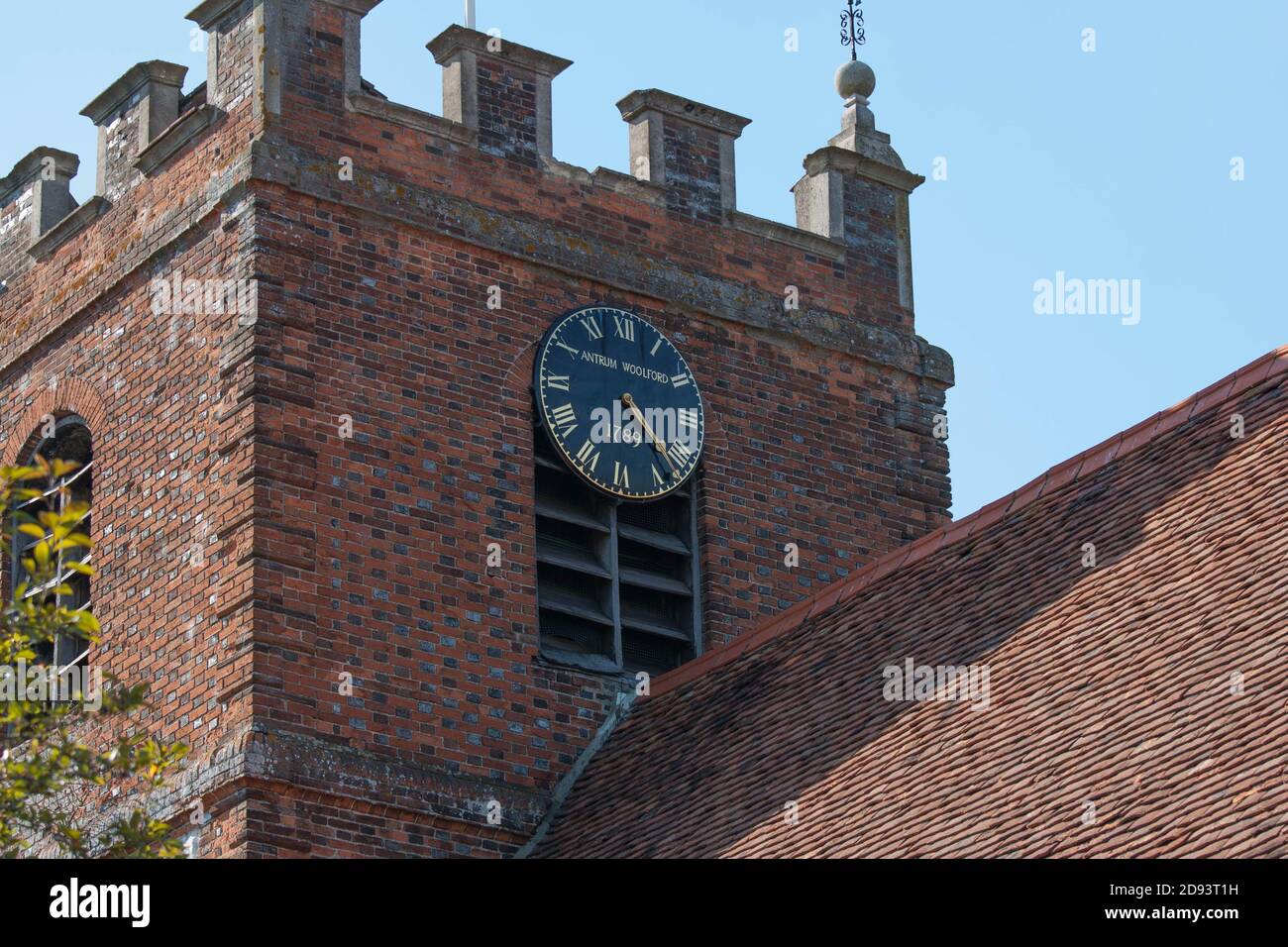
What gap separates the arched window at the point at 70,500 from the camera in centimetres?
2411

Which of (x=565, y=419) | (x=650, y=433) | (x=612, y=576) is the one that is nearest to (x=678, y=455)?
(x=650, y=433)

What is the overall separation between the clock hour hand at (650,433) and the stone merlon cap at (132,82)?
4184mm

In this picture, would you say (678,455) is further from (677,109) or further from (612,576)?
(677,109)

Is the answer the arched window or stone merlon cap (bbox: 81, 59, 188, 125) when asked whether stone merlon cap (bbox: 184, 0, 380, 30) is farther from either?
the arched window

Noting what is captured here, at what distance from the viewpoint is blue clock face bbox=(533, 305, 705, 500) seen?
941 inches

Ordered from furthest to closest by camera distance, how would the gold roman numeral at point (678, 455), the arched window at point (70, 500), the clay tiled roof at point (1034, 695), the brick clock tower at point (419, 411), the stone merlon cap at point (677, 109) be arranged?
the stone merlon cap at point (677, 109) → the gold roman numeral at point (678, 455) → the arched window at point (70, 500) → the brick clock tower at point (419, 411) → the clay tiled roof at point (1034, 695)

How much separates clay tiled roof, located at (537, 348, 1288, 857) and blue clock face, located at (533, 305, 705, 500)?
1610mm

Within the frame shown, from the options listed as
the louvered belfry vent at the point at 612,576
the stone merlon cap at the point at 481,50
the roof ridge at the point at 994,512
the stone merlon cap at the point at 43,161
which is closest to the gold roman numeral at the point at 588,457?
the louvered belfry vent at the point at 612,576

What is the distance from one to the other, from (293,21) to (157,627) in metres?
4.49

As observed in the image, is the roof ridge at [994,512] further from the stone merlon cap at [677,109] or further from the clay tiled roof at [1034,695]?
the stone merlon cap at [677,109]

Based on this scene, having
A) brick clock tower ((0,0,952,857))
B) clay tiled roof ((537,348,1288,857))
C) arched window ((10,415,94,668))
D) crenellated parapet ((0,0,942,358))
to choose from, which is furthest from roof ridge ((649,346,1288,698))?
arched window ((10,415,94,668))

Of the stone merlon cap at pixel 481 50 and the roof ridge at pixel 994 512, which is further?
the stone merlon cap at pixel 481 50
